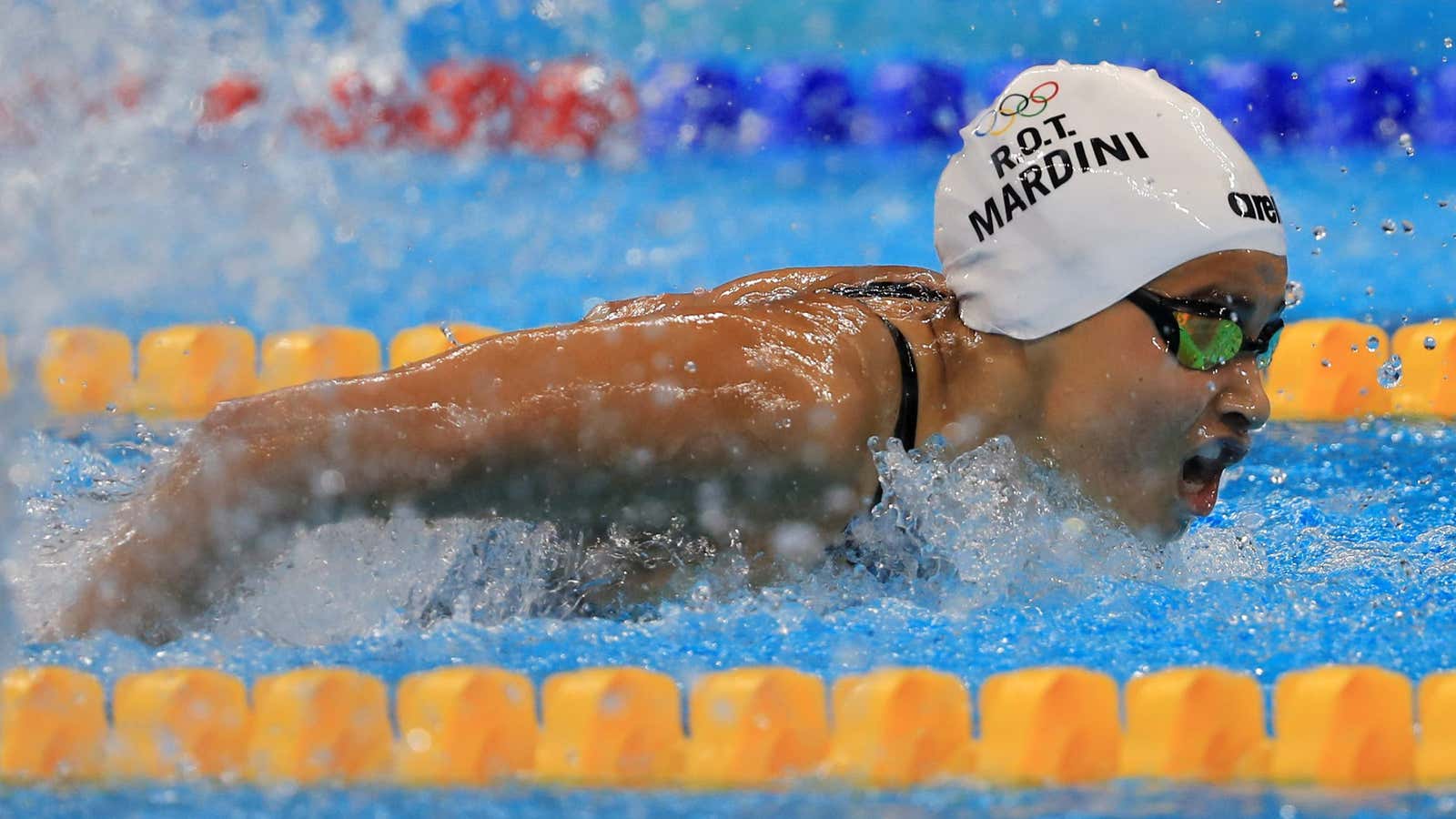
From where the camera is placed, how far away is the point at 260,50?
21.4ft

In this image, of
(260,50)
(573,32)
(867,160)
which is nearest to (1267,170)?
(867,160)

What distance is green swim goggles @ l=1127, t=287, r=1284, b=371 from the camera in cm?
190

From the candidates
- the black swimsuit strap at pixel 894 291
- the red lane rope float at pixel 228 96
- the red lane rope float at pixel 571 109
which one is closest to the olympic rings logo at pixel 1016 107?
the black swimsuit strap at pixel 894 291

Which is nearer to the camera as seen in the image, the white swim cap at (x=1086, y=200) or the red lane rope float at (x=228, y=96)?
the white swim cap at (x=1086, y=200)

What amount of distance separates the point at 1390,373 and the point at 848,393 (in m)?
2.14

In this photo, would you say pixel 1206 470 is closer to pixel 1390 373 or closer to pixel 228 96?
pixel 1390 373

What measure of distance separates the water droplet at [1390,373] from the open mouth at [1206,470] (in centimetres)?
161

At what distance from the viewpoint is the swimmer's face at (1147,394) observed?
1903mm

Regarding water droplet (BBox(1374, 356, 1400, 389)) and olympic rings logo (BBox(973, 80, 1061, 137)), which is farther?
water droplet (BBox(1374, 356, 1400, 389))

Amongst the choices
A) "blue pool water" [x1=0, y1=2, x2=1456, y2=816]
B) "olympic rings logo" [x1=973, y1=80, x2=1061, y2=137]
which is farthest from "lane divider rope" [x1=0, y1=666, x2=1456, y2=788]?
"olympic rings logo" [x1=973, y1=80, x2=1061, y2=137]

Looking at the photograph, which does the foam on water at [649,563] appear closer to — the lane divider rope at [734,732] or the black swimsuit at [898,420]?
the black swimsuit at [898,420]

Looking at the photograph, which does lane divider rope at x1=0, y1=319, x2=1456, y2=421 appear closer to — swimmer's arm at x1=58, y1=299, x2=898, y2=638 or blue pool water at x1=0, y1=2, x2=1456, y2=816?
blue pool water at x1=0, y1=2, x2=1456, y2=816

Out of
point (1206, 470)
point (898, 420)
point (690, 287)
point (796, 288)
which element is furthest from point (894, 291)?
point (690, 287)

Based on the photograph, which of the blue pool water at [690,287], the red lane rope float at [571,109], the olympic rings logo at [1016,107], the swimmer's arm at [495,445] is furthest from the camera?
the red lane rope float at [571,109]
